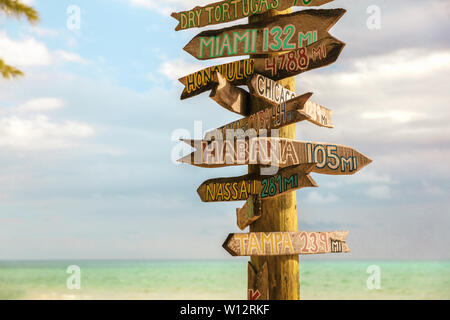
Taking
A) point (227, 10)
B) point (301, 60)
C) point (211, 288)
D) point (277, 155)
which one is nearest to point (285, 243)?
point (277, 155)

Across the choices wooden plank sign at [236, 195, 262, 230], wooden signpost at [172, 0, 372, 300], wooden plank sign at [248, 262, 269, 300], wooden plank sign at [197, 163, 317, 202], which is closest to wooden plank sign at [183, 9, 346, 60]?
wooden signpost at [172, 0, 372, 300]

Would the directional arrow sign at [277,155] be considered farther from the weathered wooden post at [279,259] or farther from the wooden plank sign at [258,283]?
the wooden plank sign at [258,283]

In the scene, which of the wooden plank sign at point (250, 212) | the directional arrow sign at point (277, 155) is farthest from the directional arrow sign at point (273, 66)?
the wooden plank sign at point (250, 212)

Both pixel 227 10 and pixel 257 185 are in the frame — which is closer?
pixel 257 185

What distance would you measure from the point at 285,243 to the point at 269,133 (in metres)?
1.32

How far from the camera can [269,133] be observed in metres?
6.07

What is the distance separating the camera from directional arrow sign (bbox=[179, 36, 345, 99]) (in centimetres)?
572

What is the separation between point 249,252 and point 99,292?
3187 centimetres

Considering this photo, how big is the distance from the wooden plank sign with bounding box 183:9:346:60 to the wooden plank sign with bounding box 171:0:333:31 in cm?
16

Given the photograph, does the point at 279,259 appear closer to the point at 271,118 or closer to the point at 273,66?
the point at 271,118

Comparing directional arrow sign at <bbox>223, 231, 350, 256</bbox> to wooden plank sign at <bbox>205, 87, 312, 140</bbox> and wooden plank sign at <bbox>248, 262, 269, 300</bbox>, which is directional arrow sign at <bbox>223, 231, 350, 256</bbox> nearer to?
wooden plank sign at <bbox>248, 262, 269, 300</bbox>

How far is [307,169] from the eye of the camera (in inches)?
204

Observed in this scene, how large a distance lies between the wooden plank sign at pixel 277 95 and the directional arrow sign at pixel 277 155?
41 centimetres
